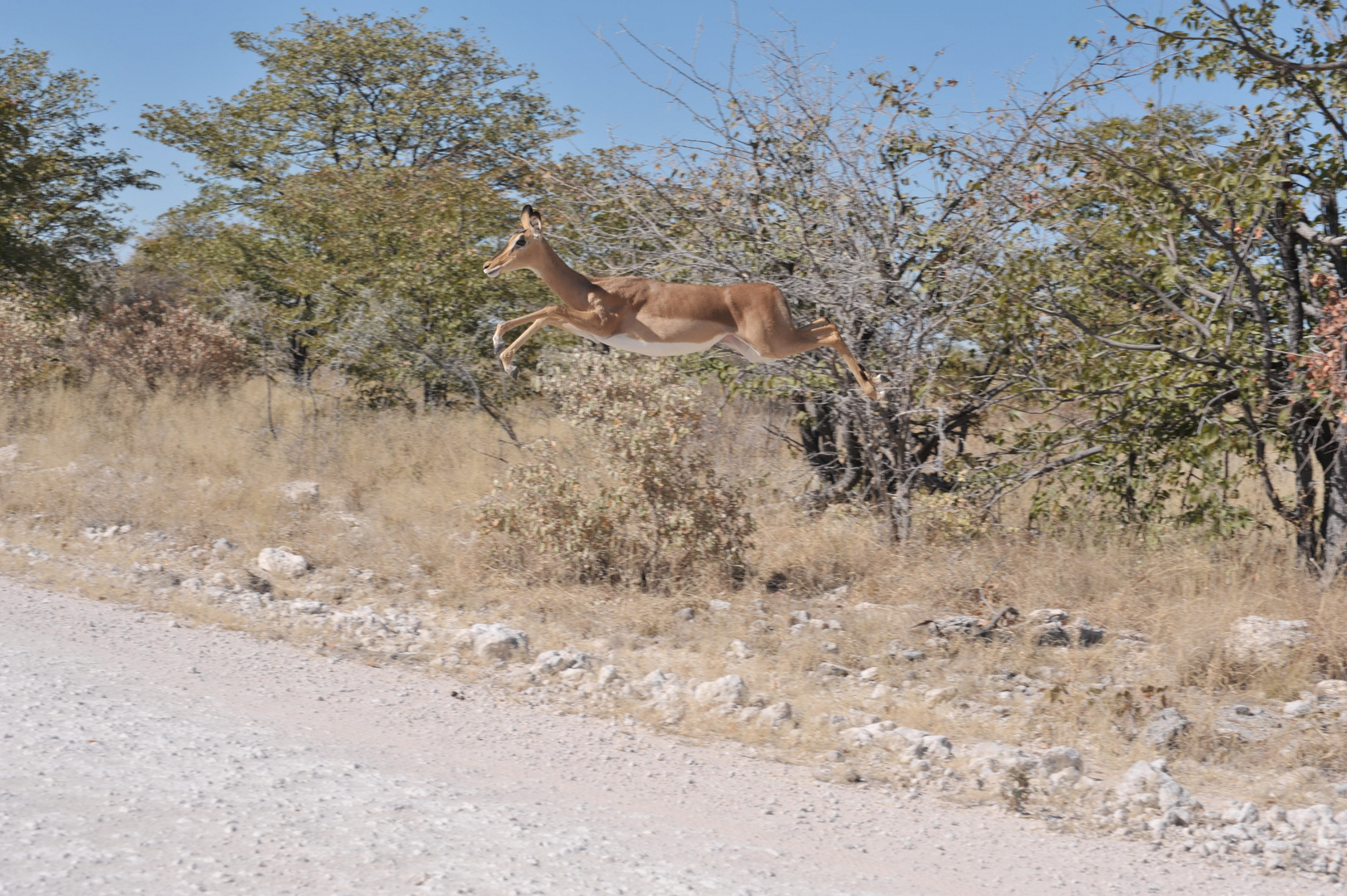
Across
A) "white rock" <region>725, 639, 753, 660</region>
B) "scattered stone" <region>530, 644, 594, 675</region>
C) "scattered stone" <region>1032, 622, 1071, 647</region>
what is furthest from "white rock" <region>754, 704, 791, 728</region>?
"scattered stone" <region>1032, 622, 1071, 647</region>

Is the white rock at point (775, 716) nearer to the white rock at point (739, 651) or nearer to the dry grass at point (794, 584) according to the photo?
the dry grass at point (794, 584)

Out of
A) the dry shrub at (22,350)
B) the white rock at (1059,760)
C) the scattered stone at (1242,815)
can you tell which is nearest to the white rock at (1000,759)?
the white rock at (1059,760)

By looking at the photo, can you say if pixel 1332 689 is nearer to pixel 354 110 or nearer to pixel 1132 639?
pixel 1132 639

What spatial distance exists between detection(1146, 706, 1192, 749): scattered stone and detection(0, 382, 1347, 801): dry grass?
0.08 m

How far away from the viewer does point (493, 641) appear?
716 cm

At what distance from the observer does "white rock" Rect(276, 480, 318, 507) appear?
11.8 m

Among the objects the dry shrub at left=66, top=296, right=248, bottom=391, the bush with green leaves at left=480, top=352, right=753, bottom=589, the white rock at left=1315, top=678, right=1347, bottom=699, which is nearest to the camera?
the white rock at left=1315, top=678, right=1347, bottom=699

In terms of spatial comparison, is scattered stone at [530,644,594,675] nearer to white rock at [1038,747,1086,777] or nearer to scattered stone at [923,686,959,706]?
scattered stone at [923,686,959,706]

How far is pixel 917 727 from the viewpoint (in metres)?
6.02

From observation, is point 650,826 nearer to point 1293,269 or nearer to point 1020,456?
point 1020,456

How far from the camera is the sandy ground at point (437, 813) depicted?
399cm

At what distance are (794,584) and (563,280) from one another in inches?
184

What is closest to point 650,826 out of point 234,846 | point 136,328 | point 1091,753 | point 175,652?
point 234,846

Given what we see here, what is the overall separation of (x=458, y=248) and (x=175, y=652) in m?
7.96
